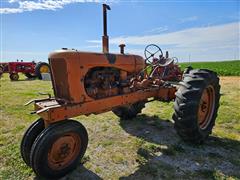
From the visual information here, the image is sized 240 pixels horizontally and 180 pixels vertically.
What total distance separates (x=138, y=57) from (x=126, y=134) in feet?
5.31

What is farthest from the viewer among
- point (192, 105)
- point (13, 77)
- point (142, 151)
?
point (13, 77)

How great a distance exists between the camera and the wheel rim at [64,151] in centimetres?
329

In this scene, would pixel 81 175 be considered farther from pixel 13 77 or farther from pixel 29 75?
pixel 29 75

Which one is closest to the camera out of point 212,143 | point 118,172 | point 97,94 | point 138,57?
point 118,172

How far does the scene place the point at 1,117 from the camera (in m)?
6.59

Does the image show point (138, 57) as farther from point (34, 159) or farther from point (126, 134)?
point (34, 159)

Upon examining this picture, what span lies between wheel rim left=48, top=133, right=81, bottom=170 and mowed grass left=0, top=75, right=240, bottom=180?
214 mm

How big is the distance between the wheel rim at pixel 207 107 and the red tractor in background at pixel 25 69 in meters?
13.9

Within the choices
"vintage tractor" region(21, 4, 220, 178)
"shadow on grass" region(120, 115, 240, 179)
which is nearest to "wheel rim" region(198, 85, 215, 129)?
"vintage tractor" region(21, 4, 220, 178)

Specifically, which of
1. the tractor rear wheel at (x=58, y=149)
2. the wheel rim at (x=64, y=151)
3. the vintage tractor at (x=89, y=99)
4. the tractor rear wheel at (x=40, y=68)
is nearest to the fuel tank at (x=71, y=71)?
the vintage tractor at (x=89, y=99)

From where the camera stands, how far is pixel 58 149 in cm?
332

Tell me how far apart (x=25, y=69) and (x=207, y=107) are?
15.5 meters

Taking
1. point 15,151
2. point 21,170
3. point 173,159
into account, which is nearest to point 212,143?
point 173,159

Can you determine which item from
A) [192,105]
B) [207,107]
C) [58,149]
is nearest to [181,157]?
[192,105]
